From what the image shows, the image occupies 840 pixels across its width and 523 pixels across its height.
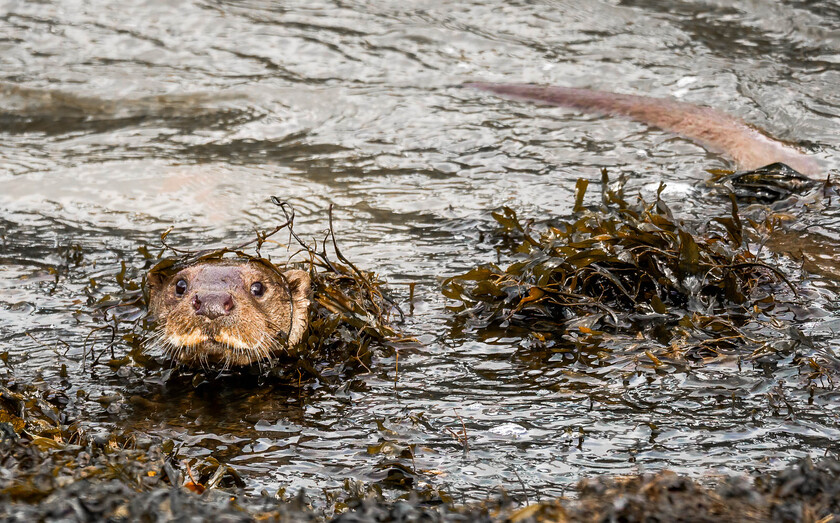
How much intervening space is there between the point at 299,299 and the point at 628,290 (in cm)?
155

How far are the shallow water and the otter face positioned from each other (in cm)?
21

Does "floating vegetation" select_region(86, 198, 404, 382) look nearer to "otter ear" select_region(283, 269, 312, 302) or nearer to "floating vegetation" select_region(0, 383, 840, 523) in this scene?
"otter ear" select_region(283, 269, 312, 302)

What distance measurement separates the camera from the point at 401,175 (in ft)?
22.9

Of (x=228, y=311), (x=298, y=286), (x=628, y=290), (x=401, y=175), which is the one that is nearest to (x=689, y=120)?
(x=401, y=175)

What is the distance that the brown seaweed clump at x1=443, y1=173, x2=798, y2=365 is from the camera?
4348mm

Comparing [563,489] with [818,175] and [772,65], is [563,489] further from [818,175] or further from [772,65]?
[772,65]

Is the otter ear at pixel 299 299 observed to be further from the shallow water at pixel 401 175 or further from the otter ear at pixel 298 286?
the shallow water at pixel 401 175

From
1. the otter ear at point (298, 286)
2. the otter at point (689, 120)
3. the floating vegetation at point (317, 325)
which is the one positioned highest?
the otter at point (689, 120)

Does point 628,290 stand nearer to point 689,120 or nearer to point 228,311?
point 228,311

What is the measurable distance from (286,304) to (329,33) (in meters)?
5.94

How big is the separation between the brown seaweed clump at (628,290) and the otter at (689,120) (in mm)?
2220

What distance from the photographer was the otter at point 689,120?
6871mm

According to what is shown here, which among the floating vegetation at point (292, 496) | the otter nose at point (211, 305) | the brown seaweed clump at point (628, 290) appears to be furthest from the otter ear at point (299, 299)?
the floating vegetation at point (292, 496)

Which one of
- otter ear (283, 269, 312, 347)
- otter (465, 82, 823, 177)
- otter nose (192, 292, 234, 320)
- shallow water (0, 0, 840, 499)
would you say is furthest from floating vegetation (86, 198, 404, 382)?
otter (465, 82, 823, 177)
